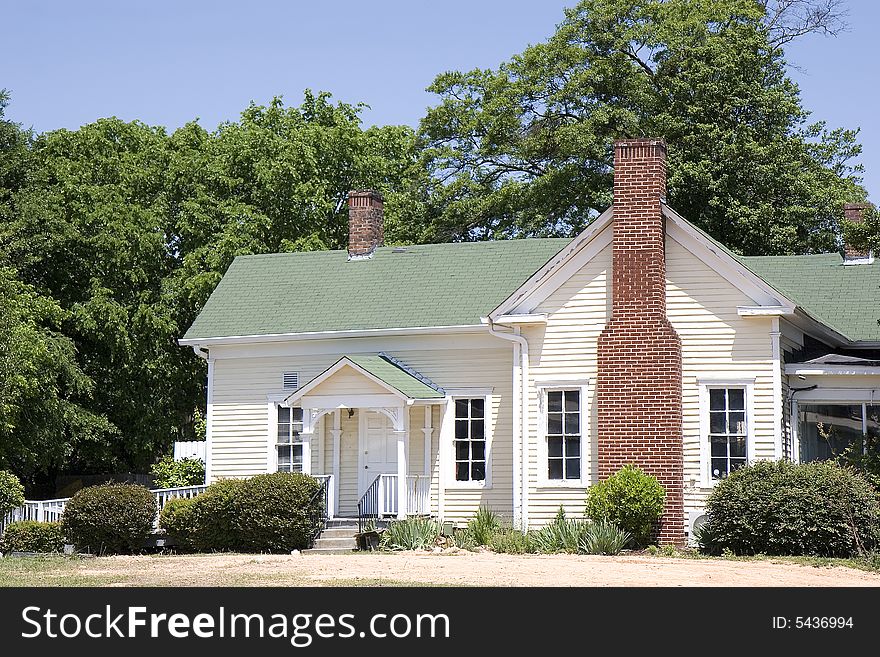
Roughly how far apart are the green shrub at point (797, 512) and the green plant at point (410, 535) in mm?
5452

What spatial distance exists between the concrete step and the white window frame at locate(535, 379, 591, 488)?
147 inches

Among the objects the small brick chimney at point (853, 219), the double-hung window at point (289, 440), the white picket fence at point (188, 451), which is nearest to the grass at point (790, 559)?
the double-hung window at point (289, 440)

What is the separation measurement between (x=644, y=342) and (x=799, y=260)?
325 inches

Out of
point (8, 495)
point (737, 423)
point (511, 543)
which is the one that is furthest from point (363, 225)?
point (737, 423)

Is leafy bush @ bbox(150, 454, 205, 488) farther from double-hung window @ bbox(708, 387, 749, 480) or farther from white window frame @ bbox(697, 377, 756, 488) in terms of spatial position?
double-hung window @ bbox(708, 387, 749, 480)

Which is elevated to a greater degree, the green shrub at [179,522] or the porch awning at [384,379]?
the porch awning at [384,379]

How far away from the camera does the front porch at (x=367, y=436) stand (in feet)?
84.6

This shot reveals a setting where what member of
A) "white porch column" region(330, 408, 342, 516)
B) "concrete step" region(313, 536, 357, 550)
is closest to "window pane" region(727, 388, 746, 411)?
"concrete step" region(313, 536, 357, 550)

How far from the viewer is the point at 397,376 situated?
86.2 ft

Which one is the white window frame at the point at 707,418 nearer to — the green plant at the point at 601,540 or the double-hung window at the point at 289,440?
the green plant at the point at 601,540

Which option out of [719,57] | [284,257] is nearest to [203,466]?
[284,257]

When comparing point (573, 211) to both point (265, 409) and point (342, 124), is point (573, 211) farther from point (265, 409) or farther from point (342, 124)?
point (265, 409)

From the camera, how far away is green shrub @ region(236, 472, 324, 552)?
76.1 feet

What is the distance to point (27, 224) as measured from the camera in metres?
37.1
